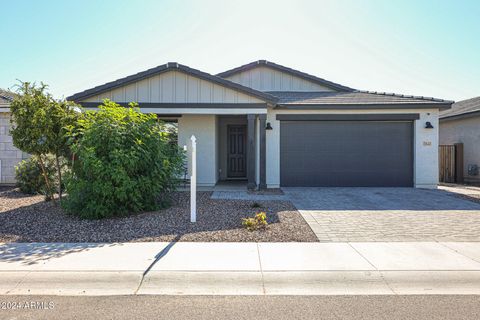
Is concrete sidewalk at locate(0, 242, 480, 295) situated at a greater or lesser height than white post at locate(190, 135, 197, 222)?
lesser

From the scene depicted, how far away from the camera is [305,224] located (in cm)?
636

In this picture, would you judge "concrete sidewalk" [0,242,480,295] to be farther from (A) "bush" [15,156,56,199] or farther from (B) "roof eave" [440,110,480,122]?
(B) "roof eave" [440,110,480,122]

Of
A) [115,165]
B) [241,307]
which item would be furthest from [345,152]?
[241,307]

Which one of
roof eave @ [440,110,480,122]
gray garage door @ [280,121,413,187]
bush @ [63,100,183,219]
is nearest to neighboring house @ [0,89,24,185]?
bush @ [63,100,183,219]

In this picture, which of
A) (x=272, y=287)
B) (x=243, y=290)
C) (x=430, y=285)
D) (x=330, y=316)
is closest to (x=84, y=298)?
(x=243, y=290)

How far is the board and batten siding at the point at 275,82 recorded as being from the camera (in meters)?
15.1

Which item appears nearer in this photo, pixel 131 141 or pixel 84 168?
pixel 84 168

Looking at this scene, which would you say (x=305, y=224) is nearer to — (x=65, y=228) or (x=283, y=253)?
(x=283, y=253)

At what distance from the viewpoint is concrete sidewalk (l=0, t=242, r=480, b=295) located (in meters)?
3.68

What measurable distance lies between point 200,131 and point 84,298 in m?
8.81

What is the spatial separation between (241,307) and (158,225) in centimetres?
344

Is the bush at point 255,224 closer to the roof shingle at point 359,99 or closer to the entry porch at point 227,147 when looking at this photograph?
the entry porch at point 227,147

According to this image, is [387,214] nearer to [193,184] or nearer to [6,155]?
[193,184]

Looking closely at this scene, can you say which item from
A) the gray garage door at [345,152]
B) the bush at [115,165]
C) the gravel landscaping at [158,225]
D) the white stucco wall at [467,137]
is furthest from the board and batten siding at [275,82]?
the bush at [115,165]
